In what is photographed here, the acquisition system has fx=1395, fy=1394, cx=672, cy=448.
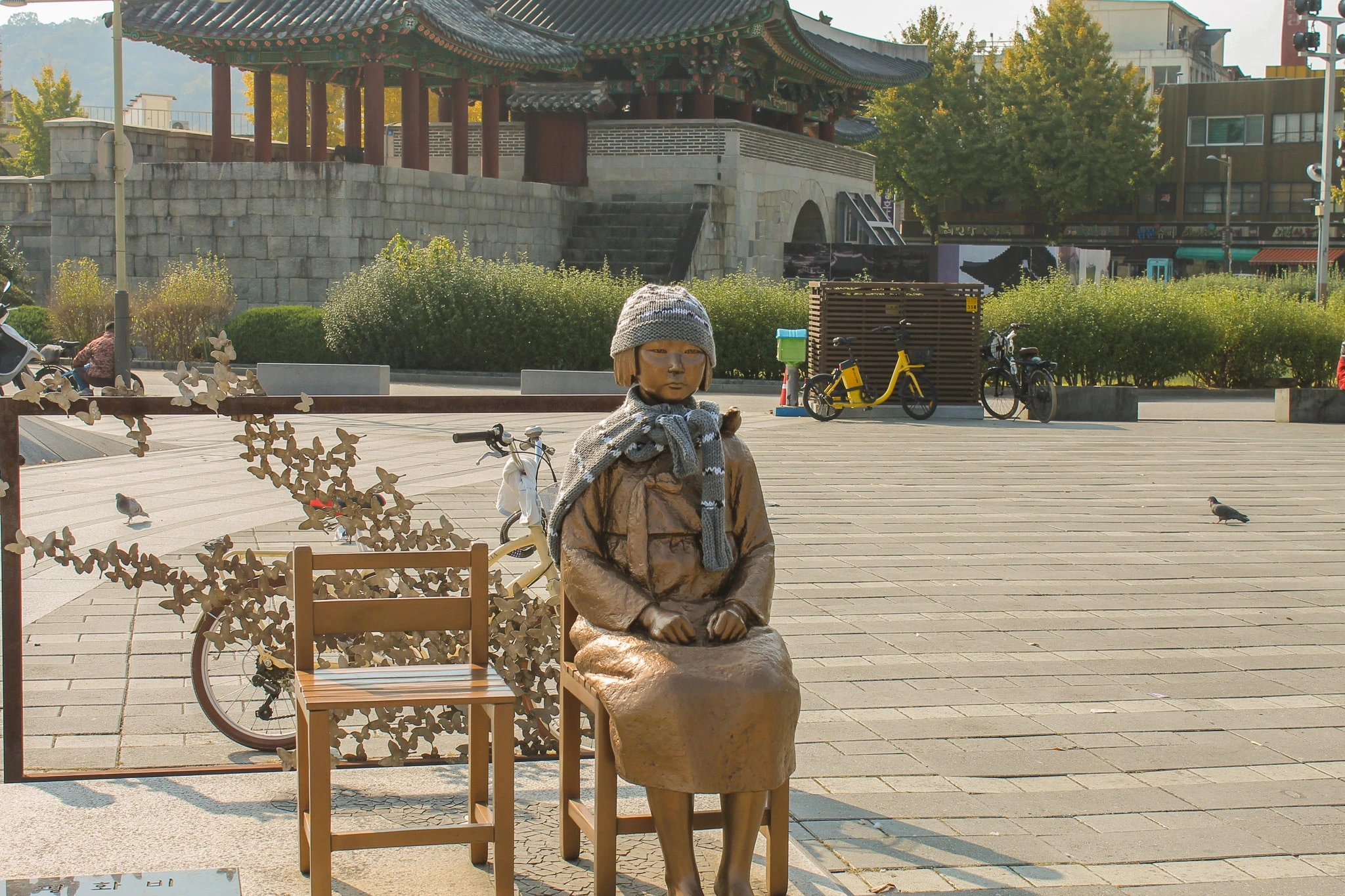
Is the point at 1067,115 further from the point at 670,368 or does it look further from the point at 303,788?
the point at 303,788

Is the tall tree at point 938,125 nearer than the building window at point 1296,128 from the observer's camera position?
Yes

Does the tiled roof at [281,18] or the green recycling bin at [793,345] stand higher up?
the tiled roof at [281,18]

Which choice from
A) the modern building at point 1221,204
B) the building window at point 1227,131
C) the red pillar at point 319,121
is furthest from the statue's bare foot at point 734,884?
the building window at point 1227,131

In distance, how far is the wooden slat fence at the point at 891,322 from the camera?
17.2 meters

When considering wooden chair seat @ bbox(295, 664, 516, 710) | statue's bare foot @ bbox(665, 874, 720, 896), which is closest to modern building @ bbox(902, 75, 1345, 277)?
wooden chair seat @ bbox(295, 664, 516, 710)

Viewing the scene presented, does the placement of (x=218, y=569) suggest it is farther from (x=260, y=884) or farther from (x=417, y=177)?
(x=417, y=177)

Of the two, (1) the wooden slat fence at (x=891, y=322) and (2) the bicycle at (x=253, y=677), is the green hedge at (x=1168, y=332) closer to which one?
(1) the wooden slat fence at (x=891, y=322)

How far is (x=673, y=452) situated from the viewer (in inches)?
131

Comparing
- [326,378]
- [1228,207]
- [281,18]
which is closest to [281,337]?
[326,378]

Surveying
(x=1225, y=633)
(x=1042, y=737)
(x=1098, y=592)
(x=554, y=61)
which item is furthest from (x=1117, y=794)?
(x=554, y=61)

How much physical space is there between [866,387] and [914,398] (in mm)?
608

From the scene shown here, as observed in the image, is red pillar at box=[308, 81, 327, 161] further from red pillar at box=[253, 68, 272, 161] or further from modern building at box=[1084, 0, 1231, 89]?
modern building at box=[1084, 0, 1231, 89]

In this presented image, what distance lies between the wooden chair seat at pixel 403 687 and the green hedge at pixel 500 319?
732 inches

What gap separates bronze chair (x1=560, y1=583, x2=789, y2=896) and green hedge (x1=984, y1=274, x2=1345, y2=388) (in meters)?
19.4
